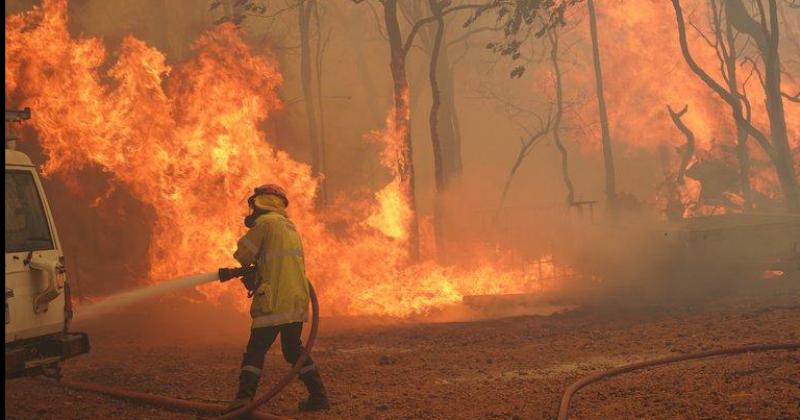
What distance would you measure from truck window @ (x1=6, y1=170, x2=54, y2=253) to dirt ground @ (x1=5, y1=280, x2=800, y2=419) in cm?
151

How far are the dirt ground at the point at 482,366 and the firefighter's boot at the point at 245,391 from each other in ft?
1.70

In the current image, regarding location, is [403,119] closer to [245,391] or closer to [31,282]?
[245,391]

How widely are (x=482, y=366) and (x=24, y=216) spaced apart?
16.6 ft

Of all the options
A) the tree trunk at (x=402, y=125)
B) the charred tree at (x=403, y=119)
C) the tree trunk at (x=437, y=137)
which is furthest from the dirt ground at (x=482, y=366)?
the tree trunk at (x=437, y=137)

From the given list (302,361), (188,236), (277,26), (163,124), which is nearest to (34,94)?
(163,124)

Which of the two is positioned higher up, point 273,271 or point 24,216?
point 24,216

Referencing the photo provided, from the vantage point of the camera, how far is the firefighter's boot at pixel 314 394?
667 centimetres

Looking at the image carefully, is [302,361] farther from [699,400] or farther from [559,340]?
[559,340]

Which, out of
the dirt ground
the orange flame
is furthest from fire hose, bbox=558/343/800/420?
the orange flame

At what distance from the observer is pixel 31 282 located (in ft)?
20.2

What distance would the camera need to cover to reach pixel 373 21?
145ft

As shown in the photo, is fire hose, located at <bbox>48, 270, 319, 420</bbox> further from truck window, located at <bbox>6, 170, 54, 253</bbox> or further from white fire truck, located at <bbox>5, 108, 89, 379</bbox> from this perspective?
truck window, located at <bbox>6, 170, 54, 253</bbox>

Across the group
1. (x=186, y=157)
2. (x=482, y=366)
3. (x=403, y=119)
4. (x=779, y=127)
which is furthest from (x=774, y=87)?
(x=482, y=366)

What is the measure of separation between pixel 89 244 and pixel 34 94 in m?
7.74
